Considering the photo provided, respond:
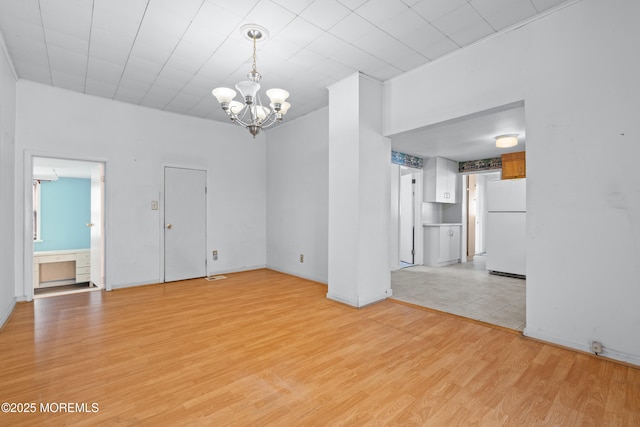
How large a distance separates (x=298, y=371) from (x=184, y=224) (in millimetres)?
3911

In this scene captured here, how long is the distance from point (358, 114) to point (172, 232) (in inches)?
147

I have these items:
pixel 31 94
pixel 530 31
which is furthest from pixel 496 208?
pixel 31 94

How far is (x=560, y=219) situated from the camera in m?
2.52

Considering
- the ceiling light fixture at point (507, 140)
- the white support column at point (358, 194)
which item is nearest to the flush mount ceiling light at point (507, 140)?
the ceiling light fixture at point (507, 140)

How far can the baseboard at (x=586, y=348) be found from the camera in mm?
2205

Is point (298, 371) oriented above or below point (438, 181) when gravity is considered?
below

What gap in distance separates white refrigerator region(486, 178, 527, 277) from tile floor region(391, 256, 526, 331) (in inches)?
10.7

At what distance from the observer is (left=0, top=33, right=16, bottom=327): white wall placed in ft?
10.0

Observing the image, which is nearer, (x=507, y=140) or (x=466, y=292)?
(x=466, y=292)

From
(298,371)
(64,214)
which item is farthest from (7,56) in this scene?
(64,214)

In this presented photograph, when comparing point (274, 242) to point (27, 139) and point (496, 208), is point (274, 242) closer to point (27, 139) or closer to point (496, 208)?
point (27, 139)

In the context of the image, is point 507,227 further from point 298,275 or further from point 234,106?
point 234,106

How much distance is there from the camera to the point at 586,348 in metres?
2.39

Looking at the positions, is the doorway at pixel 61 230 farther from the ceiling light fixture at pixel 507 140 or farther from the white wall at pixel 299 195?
the ceiling light fixture at pixel 507 140
